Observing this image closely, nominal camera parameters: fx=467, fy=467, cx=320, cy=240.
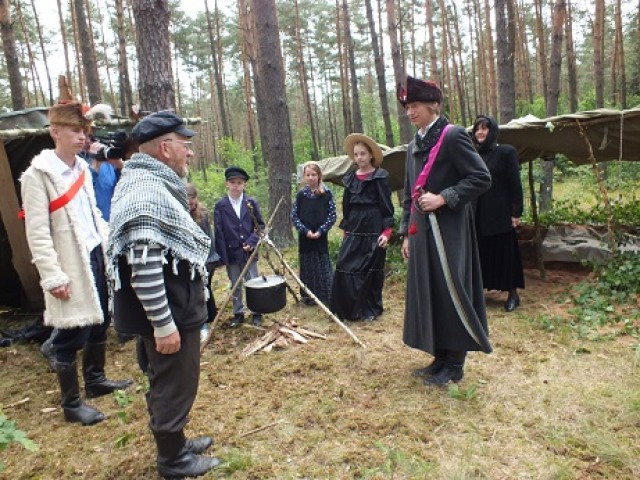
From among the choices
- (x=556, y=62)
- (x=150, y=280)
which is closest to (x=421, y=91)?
(x=150, y=280)

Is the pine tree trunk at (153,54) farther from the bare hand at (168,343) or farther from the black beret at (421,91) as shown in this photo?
the bare hand at (168,343)

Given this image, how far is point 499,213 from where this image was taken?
492 centimetres

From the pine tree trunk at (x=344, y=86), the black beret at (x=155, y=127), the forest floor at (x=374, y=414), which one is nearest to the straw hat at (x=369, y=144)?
the forest floor at (x=374, y=414)

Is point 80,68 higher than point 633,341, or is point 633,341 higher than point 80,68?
point 80,68

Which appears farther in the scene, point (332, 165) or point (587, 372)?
point (332, 165)

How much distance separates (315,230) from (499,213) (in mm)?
2006

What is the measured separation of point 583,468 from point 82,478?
105 inches

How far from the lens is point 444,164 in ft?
10.7

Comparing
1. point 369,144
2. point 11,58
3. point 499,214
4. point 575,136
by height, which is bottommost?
point 499,214

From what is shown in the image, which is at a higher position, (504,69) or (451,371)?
(504,69)

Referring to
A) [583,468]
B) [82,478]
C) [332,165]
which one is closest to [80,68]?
[332,165]

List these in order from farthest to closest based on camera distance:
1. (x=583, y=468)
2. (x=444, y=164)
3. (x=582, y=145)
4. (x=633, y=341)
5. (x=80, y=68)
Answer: (x=80, y=68), (x=582, y=145), (x=633, y=341), (x=444, y=164), (x=583, y=468)

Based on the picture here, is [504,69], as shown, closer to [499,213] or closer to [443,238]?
[499,213]

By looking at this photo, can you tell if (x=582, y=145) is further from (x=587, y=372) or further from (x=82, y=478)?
(x=82, y=478)
